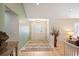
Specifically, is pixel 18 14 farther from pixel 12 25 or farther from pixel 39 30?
pixel 39 30

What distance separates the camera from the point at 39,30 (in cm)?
199

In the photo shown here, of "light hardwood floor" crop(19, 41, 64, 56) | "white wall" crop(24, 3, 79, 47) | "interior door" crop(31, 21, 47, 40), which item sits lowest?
"light hardwood floor" crop(19, 41, 64, 56)

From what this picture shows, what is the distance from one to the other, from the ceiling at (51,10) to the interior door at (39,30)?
0.39 feet

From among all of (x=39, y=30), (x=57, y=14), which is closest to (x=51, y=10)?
(x=57, y=14)

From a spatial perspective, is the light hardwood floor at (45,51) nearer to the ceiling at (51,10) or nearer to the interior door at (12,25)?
the interior door at (12,25)

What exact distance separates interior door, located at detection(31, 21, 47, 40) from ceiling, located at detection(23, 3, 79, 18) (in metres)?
0.12

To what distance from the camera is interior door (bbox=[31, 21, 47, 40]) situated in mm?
1967

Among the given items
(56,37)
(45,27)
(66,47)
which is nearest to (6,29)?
(45,27)

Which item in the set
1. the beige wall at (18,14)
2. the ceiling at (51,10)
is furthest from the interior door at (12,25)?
the ceiling at (51,10)

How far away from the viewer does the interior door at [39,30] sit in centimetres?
197

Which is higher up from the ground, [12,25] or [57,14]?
[57,14]

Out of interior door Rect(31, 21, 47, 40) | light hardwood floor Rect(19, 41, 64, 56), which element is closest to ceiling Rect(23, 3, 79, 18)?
interior door Rect(31, 21, 47, 40)

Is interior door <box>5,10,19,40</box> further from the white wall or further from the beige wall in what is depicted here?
the white wall

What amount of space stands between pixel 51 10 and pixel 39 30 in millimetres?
331
